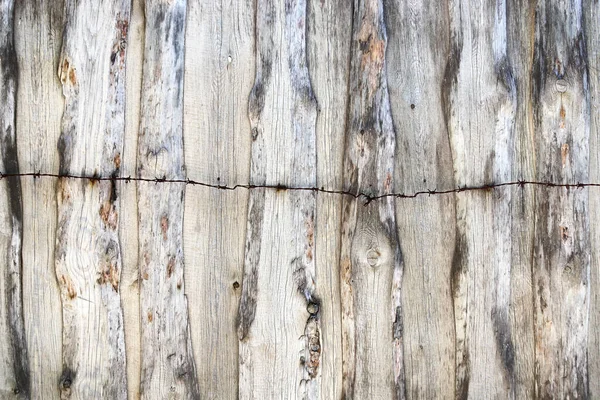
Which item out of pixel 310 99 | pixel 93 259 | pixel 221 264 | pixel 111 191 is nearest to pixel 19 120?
pixel 111 191

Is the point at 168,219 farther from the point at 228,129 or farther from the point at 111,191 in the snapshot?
the point at 228,129

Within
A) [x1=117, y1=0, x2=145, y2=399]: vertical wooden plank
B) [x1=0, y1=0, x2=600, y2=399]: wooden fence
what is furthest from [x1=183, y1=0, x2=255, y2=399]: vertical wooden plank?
[x1=117, y1=0, x2=145, y2=399]: vertical wooden plank

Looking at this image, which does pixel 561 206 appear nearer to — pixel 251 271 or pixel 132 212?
pixel 251 271

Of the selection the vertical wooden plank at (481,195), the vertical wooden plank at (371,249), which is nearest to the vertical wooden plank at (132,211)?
the vertical wooden plank at (371,249)

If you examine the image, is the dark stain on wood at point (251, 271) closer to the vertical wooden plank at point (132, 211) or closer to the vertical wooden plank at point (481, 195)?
the vertical wooden plank at point (132, 211)

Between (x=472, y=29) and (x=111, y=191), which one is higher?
(x=472, y=29)

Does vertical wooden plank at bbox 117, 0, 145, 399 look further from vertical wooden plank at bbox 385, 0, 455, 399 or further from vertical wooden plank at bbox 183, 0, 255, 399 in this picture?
vertical wooden plank at bbox 385, 0, 455, 399
